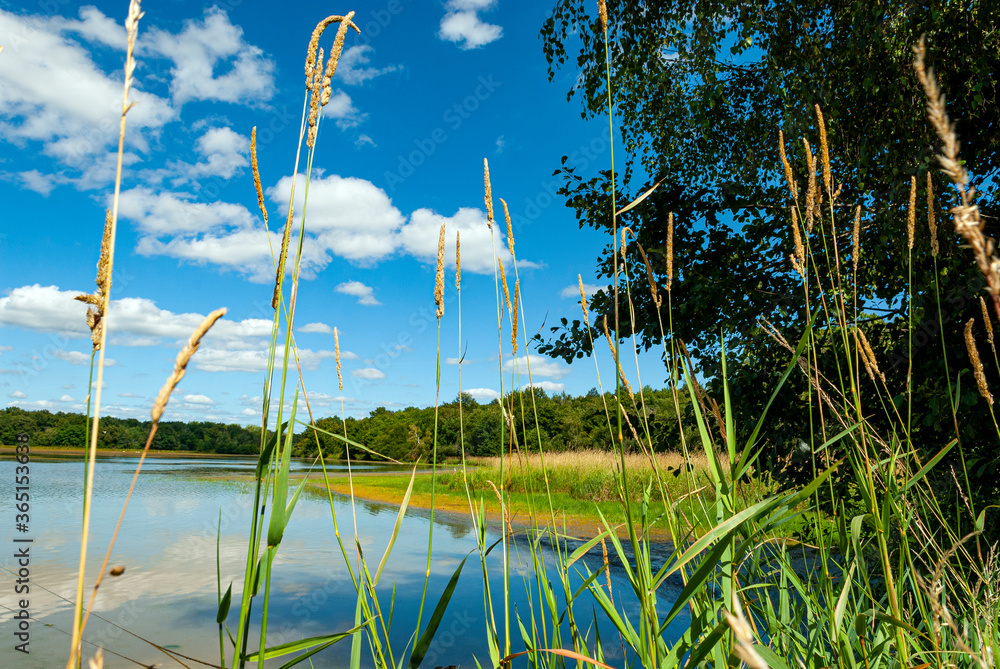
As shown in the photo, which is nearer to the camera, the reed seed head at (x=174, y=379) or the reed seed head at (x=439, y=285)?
the reed seed head at (x=174, y=379)

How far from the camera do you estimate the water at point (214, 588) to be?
3.46 meters

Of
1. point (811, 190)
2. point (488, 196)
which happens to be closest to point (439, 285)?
point (488, 196)

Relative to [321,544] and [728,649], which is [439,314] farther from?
[321,544]

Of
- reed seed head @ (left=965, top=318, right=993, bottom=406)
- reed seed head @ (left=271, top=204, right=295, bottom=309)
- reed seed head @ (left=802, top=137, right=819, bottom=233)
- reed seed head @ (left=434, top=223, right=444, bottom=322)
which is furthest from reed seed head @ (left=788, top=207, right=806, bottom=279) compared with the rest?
reed seed head @ (left=271, top=204, right=295, bottom=309)

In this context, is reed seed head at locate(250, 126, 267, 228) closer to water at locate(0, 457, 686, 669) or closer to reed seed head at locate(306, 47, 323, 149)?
reed seed head at locate(306, 47, 323, 149)

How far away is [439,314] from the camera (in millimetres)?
886

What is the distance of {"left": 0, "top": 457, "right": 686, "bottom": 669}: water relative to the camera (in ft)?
11.4

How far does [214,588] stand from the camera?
15.9 ft

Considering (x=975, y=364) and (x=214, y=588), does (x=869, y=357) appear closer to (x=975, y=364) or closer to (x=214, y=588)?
(x=975, y=364)

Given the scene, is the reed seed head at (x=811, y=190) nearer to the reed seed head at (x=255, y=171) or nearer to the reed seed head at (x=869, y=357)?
the reed seed head at (x=869, y=357)

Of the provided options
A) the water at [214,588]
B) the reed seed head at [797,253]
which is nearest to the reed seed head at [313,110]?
the reed seed head at [797,253]

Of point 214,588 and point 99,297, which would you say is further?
point 214,588

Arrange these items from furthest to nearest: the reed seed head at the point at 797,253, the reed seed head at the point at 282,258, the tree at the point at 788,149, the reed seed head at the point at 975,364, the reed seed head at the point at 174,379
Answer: the tree at the point at 788,149 → the reed seed head at the point at 797,253 → the reed seed head at the point at 975,364 → the reed seed head at the point at 282,258 → the reed seed head at the point at 174,379

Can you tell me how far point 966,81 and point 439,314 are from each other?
3991mm
